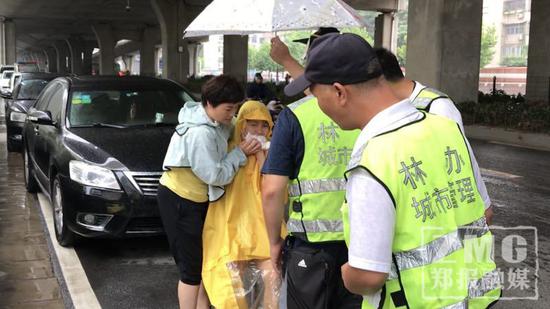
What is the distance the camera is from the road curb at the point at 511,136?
14.3m

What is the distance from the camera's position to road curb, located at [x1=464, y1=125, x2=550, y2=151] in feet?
46.8

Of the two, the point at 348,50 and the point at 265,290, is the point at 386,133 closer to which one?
the point at 348,50

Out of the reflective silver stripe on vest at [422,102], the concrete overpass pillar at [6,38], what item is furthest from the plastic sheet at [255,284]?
the concrete overpass pillar at [6,38]

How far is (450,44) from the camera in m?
18.8

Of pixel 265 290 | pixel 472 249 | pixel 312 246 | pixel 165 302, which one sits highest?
pixel 472 249

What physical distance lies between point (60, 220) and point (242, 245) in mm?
2824

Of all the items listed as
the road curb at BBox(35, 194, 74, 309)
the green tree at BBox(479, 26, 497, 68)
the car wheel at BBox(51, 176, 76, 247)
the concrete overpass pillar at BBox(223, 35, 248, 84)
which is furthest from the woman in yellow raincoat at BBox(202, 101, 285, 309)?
the green tree at BBox(479, 26, 497, 68)

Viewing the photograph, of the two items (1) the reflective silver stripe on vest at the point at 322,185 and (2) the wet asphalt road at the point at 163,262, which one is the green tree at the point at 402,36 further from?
(1) the reflective silver stripe on vest at the point at 322,185

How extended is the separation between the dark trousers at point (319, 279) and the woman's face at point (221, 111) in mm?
1108

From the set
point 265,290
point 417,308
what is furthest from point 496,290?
point 265,290

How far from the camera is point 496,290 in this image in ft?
5.96

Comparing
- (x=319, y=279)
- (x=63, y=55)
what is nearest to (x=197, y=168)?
(x=319, y=279)

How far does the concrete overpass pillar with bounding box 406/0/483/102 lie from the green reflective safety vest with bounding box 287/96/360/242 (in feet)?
56.4

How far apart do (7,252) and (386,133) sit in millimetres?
4790
